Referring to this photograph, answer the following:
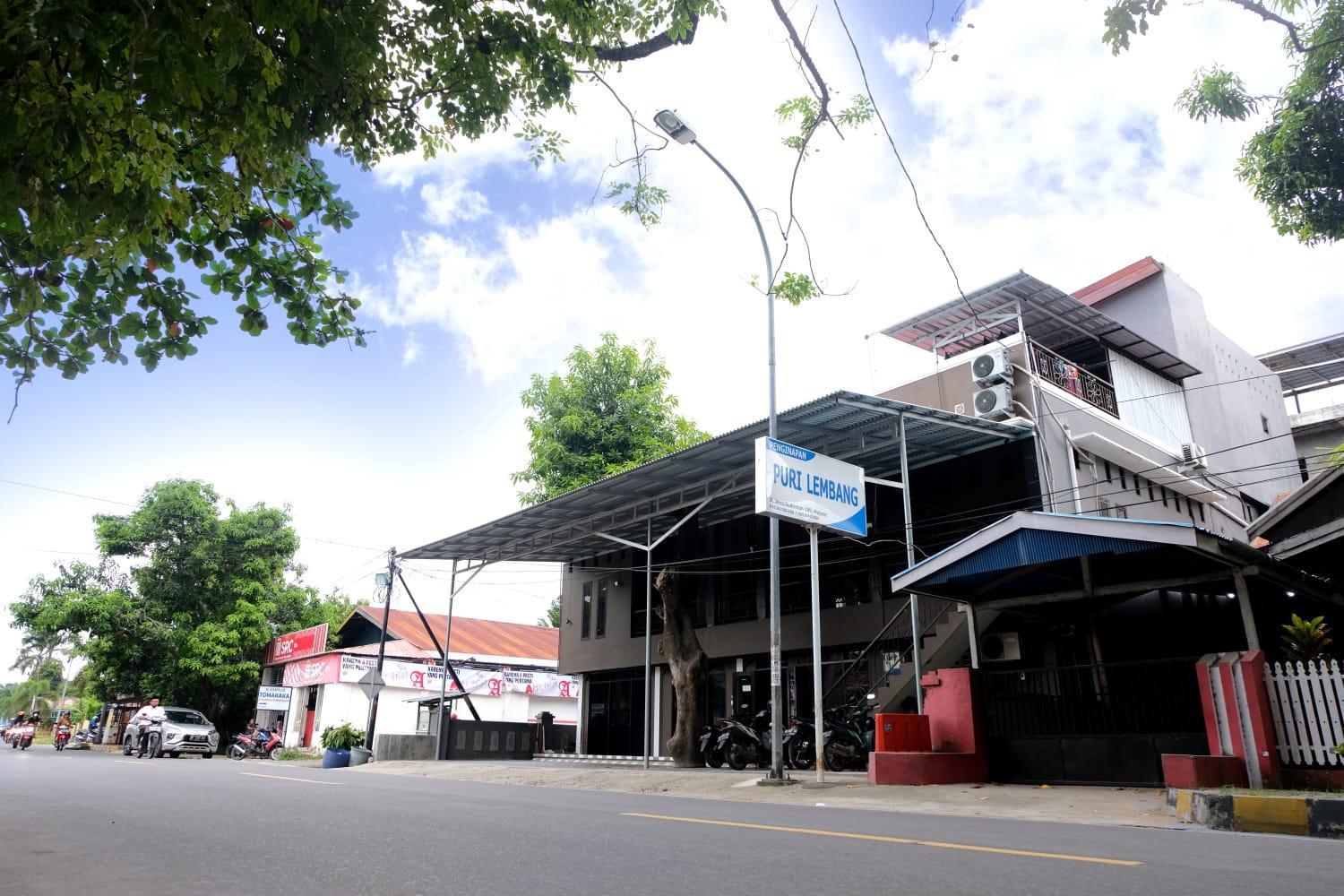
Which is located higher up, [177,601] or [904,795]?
[177,601]

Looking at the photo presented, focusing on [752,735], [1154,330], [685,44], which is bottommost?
[752,735]

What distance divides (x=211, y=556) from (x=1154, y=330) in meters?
32.4

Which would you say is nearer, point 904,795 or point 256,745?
point 904,795

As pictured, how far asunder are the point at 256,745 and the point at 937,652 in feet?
71.1

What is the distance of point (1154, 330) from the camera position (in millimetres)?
20562

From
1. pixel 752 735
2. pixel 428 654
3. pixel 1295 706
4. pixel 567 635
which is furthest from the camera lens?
pixel 428 654

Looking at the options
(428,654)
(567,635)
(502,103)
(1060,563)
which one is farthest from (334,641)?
(502,103)

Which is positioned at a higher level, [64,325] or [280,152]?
[280,152]

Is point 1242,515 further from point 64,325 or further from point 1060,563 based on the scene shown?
point 64,325

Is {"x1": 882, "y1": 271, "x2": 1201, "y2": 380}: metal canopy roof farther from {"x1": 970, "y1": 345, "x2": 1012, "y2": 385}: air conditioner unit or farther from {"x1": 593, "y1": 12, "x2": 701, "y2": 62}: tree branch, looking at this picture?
{"x1": 593, "y1": 12, "x2": 701, "y2": 62}: tree branch

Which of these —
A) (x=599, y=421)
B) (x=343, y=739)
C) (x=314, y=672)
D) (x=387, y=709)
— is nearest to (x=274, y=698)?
(x=314, y=672)

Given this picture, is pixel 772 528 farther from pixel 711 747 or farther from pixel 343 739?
pixel 343 739

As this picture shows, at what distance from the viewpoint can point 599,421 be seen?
28.2 m

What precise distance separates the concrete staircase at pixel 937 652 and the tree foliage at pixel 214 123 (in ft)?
35.0
